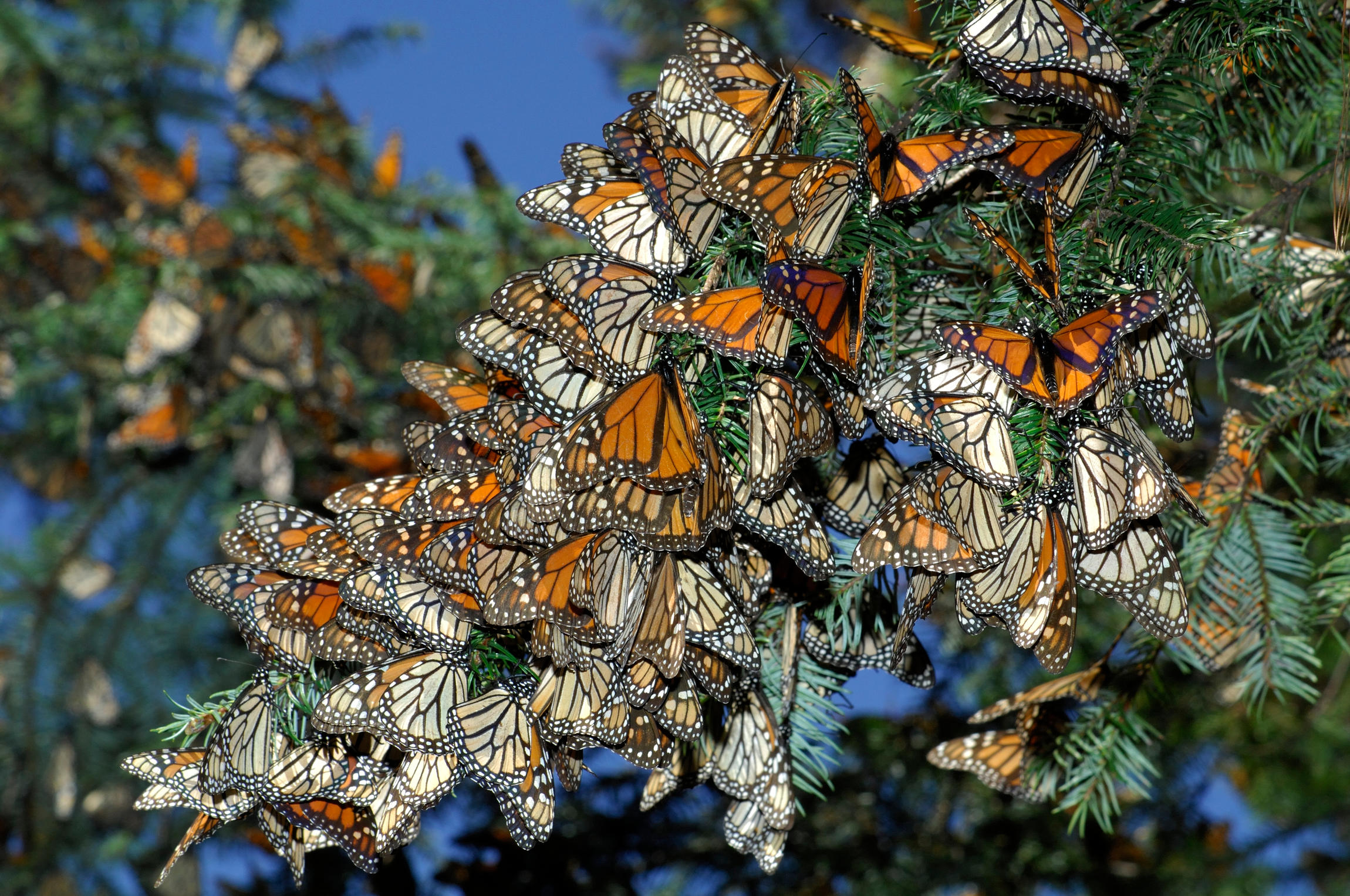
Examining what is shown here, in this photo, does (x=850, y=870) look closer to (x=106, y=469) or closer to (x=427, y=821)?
(x=427, y=821)

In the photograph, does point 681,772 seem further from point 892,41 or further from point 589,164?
point 892,41

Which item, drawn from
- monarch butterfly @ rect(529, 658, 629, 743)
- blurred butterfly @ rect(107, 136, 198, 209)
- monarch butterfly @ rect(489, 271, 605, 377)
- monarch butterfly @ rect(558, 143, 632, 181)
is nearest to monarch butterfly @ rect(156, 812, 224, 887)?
monarch butterfly @ rect(529, 658, 629, 743)

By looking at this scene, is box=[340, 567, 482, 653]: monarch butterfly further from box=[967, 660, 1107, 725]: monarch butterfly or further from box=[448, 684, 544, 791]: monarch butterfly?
box=[967, 660, 1107, 725]: monarch butterfly

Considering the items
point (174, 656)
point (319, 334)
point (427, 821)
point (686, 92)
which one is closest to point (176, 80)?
point (319, 334)

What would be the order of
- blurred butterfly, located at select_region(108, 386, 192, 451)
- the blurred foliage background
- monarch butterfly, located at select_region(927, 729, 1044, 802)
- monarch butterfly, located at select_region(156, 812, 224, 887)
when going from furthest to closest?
blurred butterfly, located at select_region(108, 386, 192, 451) → the blurred foliage background → monarch butterfly, located at select_region(927, 729, 1044, 802) → monarch butterfly, located at select_region(156, 812, 224, 887)

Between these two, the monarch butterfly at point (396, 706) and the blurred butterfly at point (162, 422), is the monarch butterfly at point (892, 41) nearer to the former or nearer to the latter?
the monarch butterfly at point (396, 706)

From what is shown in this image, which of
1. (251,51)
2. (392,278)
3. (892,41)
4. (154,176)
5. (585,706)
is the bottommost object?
(585,706)

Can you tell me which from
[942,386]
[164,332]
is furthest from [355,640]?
[164,332]
